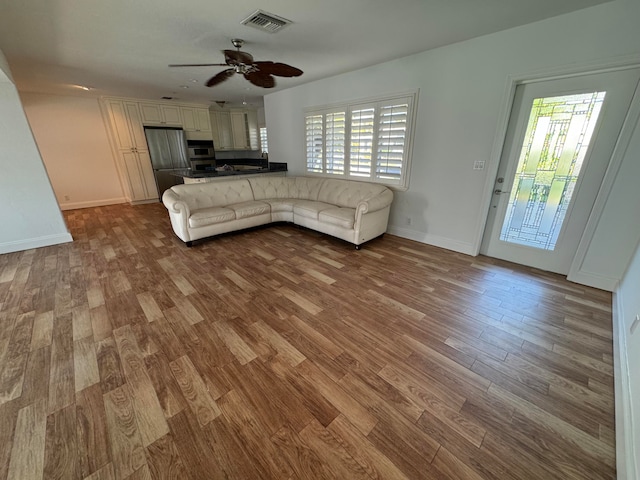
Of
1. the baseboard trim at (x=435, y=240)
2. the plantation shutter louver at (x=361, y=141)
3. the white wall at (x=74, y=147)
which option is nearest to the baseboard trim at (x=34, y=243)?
the white wall at (x=74, y=147)

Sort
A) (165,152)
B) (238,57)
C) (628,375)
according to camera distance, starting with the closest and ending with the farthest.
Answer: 1. (628,375)
2. (238,57)
3. (165,152)

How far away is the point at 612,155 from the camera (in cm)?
235

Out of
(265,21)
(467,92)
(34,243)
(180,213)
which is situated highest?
(265,21)

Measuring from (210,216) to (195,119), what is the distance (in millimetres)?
4544

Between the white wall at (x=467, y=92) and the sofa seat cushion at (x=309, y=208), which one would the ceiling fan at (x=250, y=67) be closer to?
the white wall at (x=467, y=92)

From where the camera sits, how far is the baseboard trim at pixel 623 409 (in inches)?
43.8

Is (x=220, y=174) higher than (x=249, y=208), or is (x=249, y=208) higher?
(x=220, y=174)

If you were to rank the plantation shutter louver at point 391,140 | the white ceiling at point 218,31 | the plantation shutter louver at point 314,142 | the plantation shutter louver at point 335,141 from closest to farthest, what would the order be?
the white ceiling at point 218,31 < the plantation shutter louver at point 391,140 < the plantation shutter louver at point 335,141 < the plantation shutter louver at point 314,142

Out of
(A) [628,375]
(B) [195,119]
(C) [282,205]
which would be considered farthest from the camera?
(B) [195,119]

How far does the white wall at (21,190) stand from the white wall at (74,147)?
8.28ft

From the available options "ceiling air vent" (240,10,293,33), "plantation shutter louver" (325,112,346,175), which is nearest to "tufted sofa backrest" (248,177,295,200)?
"plantation shutter louver" (325,112,346,175)

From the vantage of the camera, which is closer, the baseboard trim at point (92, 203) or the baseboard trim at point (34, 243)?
the baseboard trim at point (34, 243)

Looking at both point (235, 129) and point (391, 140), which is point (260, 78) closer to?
point (391, 140)

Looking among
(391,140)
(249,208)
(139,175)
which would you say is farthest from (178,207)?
(139,175)
